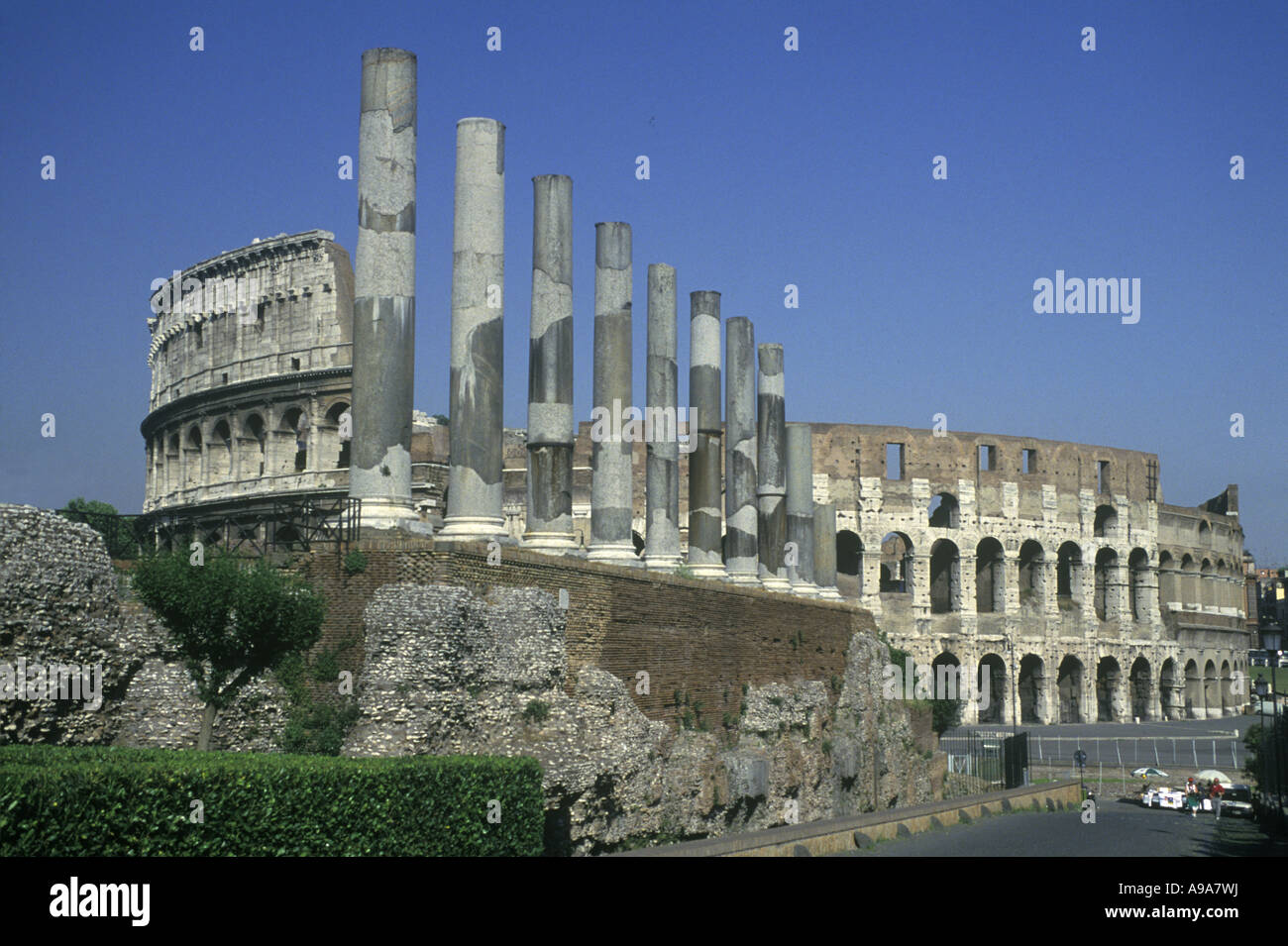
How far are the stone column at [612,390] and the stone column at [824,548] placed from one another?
12239 mm

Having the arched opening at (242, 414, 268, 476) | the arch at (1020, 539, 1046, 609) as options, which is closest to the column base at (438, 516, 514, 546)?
the arched opening at (242, 414, 268, 476)

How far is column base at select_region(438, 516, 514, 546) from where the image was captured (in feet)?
54.2

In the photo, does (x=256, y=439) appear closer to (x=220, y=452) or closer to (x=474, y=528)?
(x=220, y=452)

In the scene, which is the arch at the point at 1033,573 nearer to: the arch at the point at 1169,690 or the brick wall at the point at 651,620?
the arch at the point at 1169,690

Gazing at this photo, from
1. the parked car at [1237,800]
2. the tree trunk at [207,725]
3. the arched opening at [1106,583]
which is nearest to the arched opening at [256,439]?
the parked car at [1237,800]

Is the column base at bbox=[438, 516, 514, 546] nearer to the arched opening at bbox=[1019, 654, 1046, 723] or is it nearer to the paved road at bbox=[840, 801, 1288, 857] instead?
the paved road at bbox=[840, 801, 1288, 857]

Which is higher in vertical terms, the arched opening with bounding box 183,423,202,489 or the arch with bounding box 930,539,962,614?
the arched opening with bounding box 183,423,202,489

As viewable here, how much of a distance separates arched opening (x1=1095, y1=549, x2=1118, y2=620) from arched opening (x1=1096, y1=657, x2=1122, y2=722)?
6.81 feet

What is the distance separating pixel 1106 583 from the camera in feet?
197

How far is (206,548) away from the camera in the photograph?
14.3m

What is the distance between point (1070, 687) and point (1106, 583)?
193 inches

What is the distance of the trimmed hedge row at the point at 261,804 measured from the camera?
9125 millimetres
